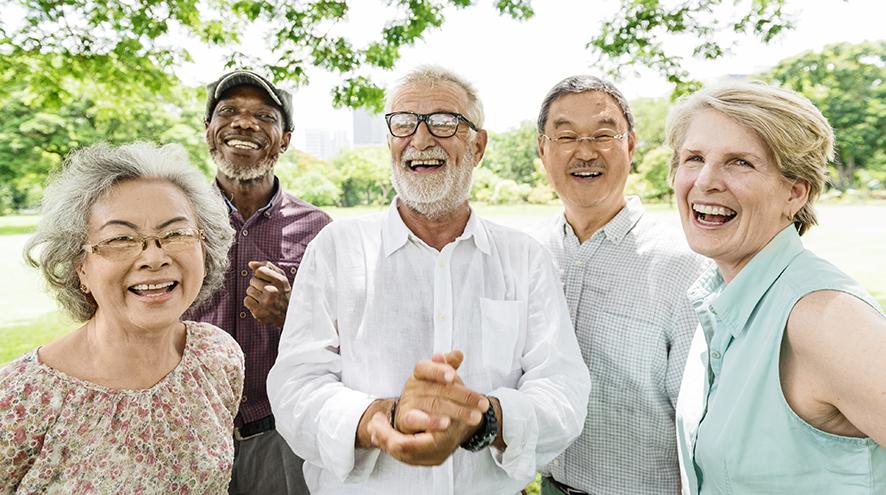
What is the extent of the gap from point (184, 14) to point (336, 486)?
18.7 ft

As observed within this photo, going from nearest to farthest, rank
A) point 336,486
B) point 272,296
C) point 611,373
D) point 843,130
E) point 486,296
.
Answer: point 336,486 → point 486,296 → point 611,373 → point 272,296 → point 843,130

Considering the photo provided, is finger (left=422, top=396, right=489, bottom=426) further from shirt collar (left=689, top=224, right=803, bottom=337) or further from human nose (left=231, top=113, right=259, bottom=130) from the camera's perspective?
human nose (left=231, top=113, right=259, bottom=130)

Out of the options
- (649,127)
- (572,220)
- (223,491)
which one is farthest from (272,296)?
(649,127)

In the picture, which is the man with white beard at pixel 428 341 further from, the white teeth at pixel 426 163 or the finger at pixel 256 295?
the finger at pixel 256 295

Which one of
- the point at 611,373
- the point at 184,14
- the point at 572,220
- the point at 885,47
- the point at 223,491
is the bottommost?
the point at 223,491

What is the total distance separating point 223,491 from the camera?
2154 millimetres

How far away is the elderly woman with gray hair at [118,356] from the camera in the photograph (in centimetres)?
181

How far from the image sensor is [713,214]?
1.89 metres

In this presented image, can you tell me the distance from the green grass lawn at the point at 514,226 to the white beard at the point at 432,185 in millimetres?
760

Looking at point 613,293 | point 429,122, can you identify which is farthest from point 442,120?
point 613,293

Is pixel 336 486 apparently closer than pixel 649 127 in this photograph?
Yes

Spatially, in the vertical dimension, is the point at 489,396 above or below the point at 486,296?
below

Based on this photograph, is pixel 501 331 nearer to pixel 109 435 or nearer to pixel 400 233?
pixel 400 233

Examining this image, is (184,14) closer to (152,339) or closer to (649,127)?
(152,339)
